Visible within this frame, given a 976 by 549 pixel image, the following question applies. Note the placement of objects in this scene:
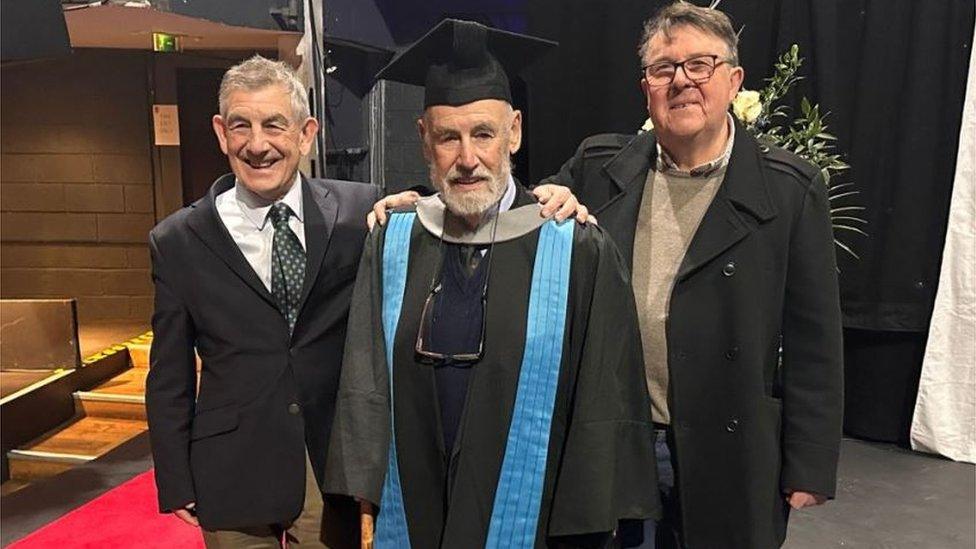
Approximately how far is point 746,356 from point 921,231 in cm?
250

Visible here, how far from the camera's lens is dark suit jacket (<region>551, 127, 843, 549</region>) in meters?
1.57

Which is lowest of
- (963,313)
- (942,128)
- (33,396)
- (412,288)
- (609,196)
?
(33,396)

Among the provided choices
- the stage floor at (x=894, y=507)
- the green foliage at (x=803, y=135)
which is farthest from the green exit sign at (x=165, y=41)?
the stage floor at (x=894, y=507)

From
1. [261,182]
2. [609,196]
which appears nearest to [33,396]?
[261,182]

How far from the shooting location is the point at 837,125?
3.69m

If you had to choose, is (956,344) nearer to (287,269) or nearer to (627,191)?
(627,191)

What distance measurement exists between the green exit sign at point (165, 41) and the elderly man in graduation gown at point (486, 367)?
11.1ft

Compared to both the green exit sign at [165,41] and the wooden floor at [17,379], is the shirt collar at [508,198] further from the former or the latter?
the wooden floor at [17,379]

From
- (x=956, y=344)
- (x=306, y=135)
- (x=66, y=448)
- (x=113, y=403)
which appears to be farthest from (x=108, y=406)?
(x=956, y=344)

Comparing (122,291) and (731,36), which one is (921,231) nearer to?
A: (731,36)

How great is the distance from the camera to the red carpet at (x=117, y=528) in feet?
9.89

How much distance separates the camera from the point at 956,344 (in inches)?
142

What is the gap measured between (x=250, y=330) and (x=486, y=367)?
47 centimetres

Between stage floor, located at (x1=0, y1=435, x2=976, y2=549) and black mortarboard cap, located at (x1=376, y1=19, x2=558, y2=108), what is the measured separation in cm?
214
